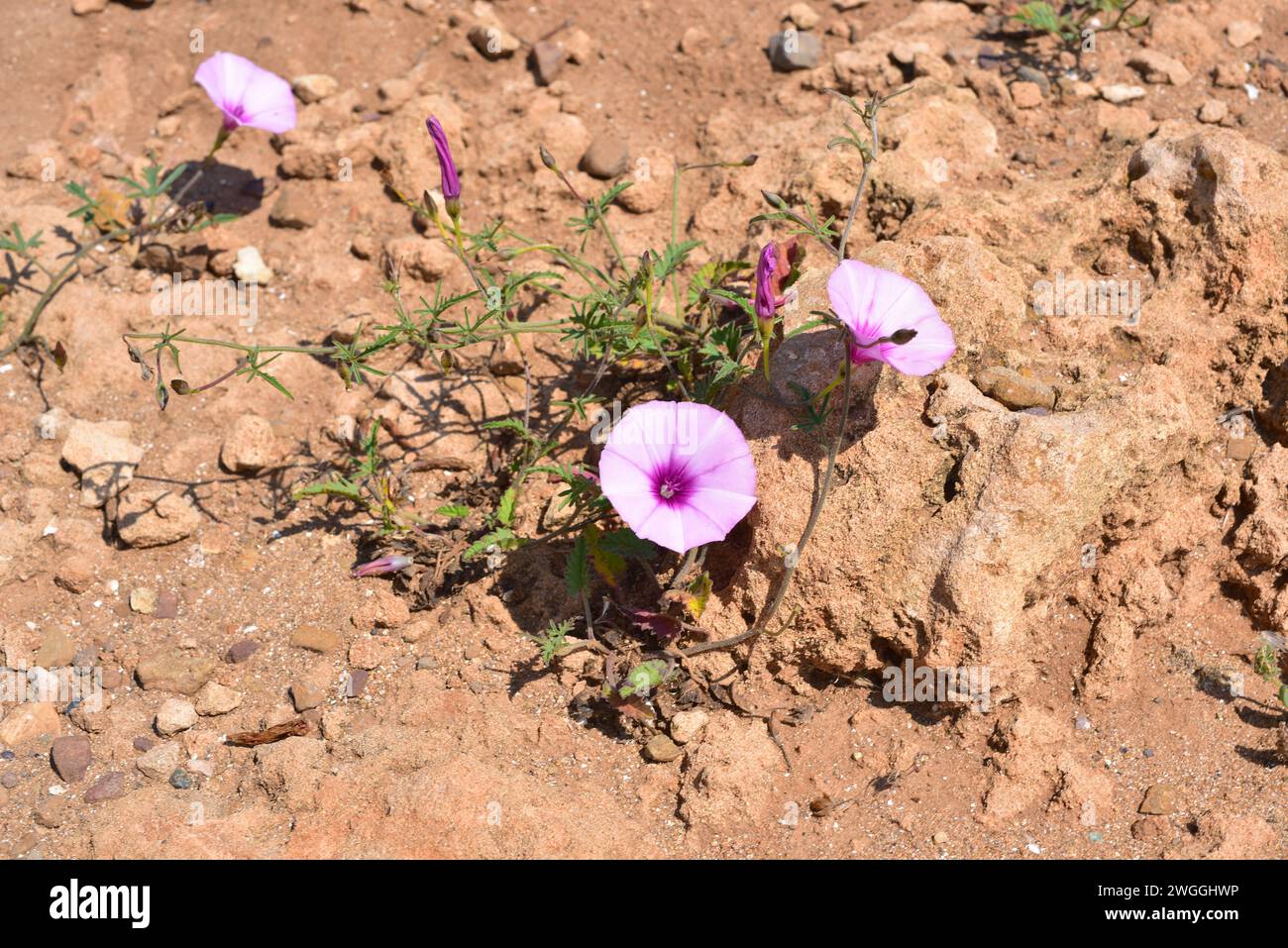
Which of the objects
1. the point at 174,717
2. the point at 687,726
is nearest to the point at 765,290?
the point at 687,726

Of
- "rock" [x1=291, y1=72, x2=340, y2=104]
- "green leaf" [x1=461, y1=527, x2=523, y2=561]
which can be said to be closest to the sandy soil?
"green leaf" [x1=461, y1=527, x2=523, y2=561]

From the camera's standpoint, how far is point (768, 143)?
3857mm

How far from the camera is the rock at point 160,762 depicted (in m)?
2.77

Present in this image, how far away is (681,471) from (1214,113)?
2.75 m

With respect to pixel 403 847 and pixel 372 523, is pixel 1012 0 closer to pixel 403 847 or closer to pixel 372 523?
pixel 372 523

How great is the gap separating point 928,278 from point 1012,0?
7.00 ft

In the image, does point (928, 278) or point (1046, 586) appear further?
point (928, 278)

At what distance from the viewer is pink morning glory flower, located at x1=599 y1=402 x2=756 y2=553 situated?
102 inches

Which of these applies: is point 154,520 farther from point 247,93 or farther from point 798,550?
point 798,550

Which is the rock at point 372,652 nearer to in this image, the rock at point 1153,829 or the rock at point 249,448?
the rock at point 249,448

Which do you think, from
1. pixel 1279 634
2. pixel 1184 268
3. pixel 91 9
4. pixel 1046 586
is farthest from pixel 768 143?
pixel 91 9

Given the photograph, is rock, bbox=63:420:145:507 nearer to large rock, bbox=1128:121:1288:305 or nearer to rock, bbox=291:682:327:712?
rock, bbox=291:682:327:712

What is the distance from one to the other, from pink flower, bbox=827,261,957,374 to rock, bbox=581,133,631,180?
67.3 inches
